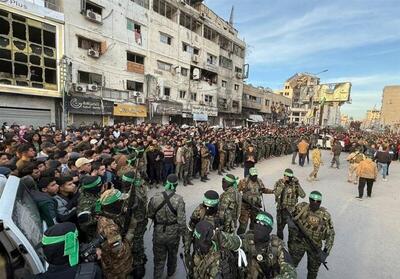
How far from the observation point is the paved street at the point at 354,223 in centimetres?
471

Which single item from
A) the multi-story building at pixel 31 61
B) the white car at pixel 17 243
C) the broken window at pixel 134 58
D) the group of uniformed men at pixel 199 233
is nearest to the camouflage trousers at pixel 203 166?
the group of uniformed men at pixel 199 233

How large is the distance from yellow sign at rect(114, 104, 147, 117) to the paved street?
41.4 ft

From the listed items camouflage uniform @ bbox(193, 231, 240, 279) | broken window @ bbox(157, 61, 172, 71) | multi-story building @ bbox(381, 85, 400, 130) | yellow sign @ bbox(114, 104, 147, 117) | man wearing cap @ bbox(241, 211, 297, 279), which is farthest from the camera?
multi-story building @ bbox(381, 85, 400, 130)

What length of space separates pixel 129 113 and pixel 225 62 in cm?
1937

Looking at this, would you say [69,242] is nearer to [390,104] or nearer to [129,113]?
[129,113]

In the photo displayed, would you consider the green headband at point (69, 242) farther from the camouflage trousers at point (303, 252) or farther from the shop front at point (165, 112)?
the shop front at point (165, 112)

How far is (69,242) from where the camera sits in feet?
6.30

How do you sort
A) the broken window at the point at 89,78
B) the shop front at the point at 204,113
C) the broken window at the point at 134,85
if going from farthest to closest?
the shop front at the point at 204,113
the broken window at the point at 134,85
the broken window at the point at 89,78

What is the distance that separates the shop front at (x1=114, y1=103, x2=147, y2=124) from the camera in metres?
→ 21.2

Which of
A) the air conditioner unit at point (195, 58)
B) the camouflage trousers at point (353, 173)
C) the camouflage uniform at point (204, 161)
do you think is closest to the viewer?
the camouflage uniform at point (204, 161)

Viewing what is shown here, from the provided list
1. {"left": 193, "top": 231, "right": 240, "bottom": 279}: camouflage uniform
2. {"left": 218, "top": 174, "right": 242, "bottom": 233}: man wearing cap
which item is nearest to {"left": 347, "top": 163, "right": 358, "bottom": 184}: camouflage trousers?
{"left": 218, "top": 174, "right": 242, "bottom": 233}: man wearing cap

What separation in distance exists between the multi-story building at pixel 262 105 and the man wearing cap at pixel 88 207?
129 feet

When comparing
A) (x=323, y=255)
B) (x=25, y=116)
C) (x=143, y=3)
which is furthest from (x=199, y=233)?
(x=143, y=3)

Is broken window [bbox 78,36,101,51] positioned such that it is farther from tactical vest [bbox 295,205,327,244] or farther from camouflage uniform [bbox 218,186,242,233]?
tactical vest [bbox 295,205,327,244]
